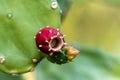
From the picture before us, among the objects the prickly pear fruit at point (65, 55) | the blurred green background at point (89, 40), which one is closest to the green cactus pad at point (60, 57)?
the prickly pear fruit at point (65, 55)

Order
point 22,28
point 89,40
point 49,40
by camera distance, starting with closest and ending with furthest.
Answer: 1. point 49,40
2. point 22,28
3. point 89,40

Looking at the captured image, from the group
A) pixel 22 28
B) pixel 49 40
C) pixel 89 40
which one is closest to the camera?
pixel 49 40

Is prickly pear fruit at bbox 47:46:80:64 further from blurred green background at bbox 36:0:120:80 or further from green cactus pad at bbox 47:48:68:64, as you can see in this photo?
blurred green background at bbox 36:0:120:80

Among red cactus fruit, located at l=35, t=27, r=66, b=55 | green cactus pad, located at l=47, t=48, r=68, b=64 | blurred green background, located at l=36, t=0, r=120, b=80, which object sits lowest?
blurred green background, located at l=36, t=0, r=120, b=80

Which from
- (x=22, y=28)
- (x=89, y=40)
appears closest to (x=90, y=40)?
(x=89, y=40)

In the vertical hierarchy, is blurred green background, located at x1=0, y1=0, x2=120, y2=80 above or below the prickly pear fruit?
below

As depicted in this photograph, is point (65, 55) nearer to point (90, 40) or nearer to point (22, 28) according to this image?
point (22, 28)

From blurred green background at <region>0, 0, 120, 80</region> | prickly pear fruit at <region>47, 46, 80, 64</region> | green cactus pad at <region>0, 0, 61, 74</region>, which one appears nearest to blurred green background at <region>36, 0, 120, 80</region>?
blurred green background at <region>0, 0, 120, 80</region>

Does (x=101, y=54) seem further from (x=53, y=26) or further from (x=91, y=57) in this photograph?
(x=53, y=26)
